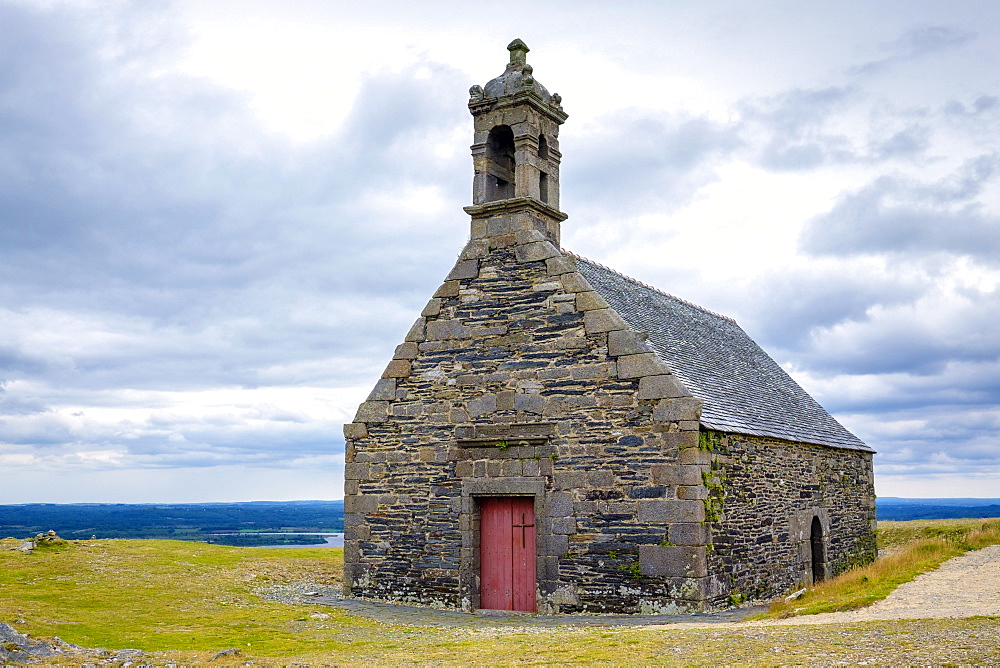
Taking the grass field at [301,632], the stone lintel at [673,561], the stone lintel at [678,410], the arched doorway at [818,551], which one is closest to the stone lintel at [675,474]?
the stone lintel at [678,410]

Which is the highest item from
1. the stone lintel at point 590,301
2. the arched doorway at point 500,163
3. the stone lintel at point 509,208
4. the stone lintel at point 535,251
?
the arched doorway at point 500,163

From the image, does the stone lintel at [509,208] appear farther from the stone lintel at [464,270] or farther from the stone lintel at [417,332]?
the stone lintel at [417,332]

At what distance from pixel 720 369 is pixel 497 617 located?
6767mm

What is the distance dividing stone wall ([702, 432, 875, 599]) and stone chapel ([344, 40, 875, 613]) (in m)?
0.06

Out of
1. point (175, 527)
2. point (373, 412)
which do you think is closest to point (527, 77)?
point (373, 412)

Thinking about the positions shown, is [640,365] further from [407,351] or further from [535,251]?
[407,351]

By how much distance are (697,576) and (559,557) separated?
6.87 ft

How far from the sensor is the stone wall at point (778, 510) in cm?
1377

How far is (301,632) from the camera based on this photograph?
11664 millimetres

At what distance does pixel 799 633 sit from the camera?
9.10 meters

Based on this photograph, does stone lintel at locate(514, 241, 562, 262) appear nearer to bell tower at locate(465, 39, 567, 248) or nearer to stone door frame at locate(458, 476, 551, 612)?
bell tower at locate(465, 39, 567, 248)

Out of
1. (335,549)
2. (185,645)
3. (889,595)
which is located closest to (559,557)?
(889,595)

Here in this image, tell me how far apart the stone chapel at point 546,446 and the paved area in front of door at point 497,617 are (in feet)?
0.82

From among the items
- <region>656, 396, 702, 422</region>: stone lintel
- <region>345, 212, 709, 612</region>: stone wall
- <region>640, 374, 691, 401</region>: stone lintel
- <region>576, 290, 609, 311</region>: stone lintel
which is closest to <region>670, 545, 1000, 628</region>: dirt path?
<region>345, 212, 709, 612</region>: stone wall
